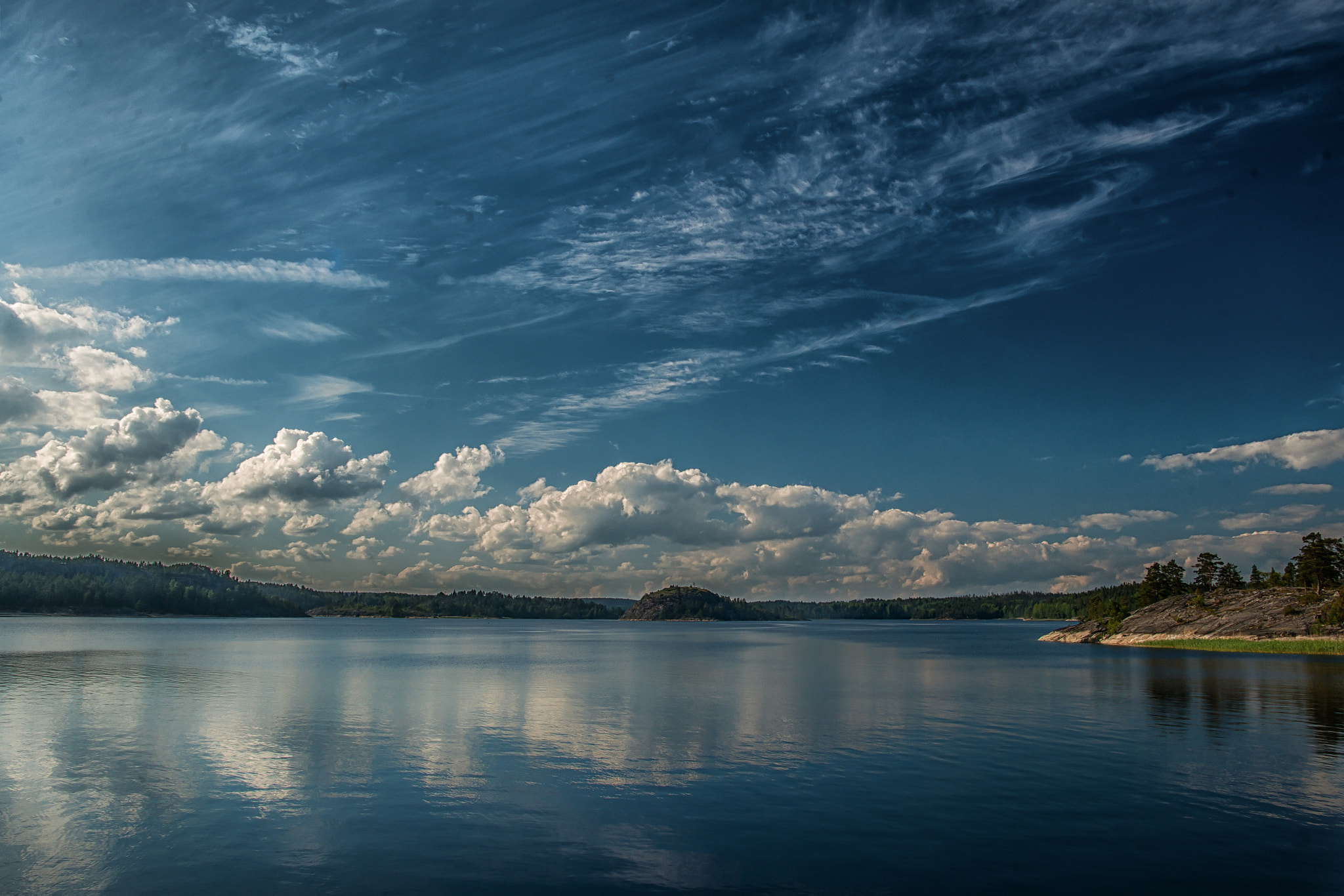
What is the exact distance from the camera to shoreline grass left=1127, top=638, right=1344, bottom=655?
366ft

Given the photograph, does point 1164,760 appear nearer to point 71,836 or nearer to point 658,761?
point 658,761

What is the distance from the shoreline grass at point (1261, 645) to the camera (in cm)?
11150

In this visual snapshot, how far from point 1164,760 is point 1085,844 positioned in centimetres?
1858

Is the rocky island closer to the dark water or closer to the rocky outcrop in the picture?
the rocky outcrop

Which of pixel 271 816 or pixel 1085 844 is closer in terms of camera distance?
pixel 1085 844

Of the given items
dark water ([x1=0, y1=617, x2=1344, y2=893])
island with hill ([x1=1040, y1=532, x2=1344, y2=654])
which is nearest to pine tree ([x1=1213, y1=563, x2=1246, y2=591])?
island with hill ([x1=1040, y1=532, x2=1344, y2=654])

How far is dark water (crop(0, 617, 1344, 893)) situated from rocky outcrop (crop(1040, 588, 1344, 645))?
2280 inches

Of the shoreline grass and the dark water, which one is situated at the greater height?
the dark water

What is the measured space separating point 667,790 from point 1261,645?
12992cm

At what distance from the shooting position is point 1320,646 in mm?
111750

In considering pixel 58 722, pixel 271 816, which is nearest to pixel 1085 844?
pixel 271 816

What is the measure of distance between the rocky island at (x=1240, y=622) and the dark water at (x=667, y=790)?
52.3 metres

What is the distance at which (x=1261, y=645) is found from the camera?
394 feet

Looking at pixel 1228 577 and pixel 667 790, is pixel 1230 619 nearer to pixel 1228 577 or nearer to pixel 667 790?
pixel 1228 577
